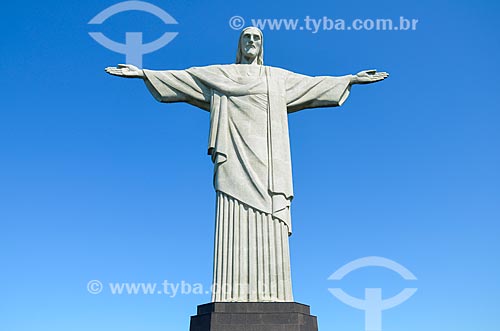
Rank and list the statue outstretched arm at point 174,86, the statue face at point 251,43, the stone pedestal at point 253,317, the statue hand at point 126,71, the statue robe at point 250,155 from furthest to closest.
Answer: the statue face at point 251,43
the statue outstretched arm at point 174,86
the statue hand at point 126,71
the statue robe at point 250,155
the stone pedestal at point 253,317

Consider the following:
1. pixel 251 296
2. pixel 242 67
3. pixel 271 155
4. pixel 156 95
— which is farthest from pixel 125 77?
pixel 251 296

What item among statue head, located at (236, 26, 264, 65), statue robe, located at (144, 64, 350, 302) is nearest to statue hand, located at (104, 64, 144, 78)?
statue robe, located at (144, 64, 350, 302)

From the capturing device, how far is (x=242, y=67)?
1558cm

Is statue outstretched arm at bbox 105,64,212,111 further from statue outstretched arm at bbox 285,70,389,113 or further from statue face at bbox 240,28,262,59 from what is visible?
statue outstretched arm at bbox 285,70,389,113

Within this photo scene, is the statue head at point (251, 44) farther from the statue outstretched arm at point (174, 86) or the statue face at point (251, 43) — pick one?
the statue outstretched arm at point (174, 86)

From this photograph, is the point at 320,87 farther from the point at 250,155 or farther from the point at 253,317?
the point at 253,317

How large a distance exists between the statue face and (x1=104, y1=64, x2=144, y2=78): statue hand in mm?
2706

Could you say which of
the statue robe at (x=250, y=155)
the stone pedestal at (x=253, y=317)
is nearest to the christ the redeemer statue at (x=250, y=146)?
the statue robe at (x=250, y=155)

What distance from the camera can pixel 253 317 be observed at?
42.8 ft

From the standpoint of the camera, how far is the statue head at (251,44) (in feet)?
51.5

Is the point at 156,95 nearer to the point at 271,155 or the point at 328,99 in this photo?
the point at 271,155

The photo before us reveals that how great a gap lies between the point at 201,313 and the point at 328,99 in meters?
6.23

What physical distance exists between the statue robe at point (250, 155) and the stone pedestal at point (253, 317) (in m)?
0.31

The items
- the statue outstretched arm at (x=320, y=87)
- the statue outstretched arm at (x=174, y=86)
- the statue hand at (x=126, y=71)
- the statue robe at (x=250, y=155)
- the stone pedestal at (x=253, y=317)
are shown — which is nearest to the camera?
the stone pedestal at (x=253, y=317)
